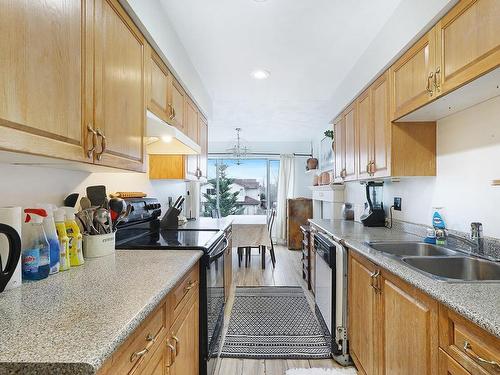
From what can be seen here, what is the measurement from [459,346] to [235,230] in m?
3.60

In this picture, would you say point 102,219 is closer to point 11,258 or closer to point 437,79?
point 11,258

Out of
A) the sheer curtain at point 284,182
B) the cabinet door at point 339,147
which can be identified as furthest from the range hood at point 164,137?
the sheer curtain at point 284,182

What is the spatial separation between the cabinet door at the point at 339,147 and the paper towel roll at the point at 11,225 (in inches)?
115

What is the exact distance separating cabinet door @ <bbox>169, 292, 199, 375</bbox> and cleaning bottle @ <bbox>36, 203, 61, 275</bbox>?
528 mm

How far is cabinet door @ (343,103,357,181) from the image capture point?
2888 millimetres

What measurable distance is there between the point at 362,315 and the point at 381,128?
1.37 m

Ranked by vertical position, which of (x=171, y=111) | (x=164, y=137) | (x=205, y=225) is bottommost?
(x=205, y=225)

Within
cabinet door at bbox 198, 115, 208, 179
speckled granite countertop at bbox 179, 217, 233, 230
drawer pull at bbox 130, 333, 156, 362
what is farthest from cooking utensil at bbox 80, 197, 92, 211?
cabinet door at bbox 198, 115, 208, 179

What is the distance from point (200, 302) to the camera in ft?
5.53

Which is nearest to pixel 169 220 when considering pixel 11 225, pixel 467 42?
pixel 11 225

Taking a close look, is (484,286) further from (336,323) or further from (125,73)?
(125,73)

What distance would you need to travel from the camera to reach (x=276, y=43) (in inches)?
90.7

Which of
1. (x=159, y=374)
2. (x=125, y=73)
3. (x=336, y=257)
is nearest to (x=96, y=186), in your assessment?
(x=125, y=73)

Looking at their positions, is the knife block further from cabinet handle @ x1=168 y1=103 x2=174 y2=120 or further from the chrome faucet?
the chrome faucet
